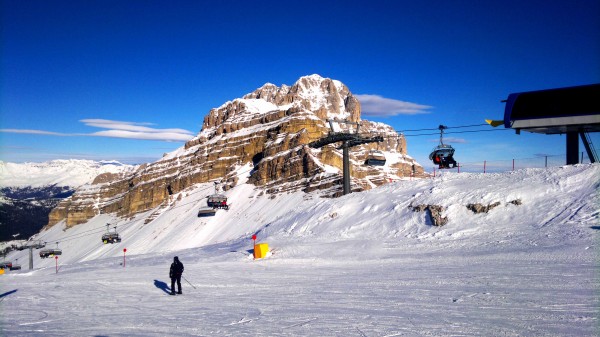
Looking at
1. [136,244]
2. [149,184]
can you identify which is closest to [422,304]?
[136,244]

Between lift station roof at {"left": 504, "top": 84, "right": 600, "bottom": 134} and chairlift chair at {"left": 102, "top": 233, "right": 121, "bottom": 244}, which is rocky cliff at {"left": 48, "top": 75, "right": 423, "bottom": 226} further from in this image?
lift station roof at {"left": 504, "top": 84, "right": 600, "bottom": 134}

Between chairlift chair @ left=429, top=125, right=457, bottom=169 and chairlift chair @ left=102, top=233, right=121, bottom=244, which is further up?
chairlift chair @ left=429, top=125, right=457, bottom=169

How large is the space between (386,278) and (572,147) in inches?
842

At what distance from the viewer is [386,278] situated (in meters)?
16.5

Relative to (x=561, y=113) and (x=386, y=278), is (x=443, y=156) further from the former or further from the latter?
(x=386, y=278)

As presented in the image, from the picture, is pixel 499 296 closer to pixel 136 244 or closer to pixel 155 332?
pixel 155 332

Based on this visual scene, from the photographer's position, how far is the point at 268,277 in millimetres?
18953

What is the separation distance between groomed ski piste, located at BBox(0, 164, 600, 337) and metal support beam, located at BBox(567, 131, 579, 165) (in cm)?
229

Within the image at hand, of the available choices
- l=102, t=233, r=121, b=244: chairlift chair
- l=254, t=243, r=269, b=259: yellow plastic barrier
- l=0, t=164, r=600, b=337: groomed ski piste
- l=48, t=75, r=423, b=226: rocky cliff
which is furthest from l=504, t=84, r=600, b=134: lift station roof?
l=102, t=233, r=121, b=244: chairlift chair

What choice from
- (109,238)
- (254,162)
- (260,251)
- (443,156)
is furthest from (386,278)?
(254,162)

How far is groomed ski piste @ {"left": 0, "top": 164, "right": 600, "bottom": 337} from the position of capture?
10.4m

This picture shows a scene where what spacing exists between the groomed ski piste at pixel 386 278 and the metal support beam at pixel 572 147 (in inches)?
90.0

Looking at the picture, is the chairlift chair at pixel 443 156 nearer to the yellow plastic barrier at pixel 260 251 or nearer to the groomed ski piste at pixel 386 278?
the groomed ski piste at pixel 386 278

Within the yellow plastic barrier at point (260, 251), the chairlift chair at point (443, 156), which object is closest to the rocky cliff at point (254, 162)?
the chairlift chair at point (443, 156)
